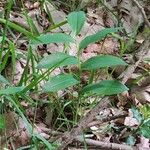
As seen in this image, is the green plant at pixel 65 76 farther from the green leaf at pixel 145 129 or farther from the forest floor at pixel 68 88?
the green leaf at pixel 145 129

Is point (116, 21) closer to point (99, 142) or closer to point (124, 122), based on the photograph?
point (124, 122)

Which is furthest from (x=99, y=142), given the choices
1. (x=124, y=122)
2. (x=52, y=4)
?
Result: (x=52, y=4)

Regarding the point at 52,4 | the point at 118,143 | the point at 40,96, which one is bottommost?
the point at 118,143

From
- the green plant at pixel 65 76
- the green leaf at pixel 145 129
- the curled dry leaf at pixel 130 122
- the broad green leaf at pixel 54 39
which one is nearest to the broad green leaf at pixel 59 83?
the green plant at pixel 65 76

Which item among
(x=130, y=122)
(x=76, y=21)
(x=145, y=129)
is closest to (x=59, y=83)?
(x=76, y=21)

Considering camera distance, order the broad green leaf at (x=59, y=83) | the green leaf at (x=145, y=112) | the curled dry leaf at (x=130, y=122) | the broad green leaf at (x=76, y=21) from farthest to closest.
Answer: the curled dry leaf at (x=130, y=122) → the green leaf at (x=145, y=112) → the broad green leaf at (x=76, y=21) → the broad green leaf at (x=59, y=83)

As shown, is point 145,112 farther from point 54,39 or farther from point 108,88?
point 54,39
